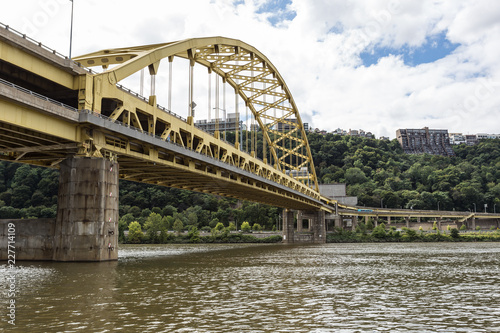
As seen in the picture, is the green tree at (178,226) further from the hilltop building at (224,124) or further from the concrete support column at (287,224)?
the hilltop building at (224,124)

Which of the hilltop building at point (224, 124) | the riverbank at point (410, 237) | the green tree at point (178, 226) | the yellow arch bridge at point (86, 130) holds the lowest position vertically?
the riverbank at point (410, 237)

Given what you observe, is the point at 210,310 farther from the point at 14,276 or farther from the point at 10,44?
the point at 10,44

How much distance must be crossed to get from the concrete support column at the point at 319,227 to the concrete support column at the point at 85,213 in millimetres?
74064

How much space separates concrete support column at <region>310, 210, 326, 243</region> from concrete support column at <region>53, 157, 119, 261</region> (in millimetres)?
74064

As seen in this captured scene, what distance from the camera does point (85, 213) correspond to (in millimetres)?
27953

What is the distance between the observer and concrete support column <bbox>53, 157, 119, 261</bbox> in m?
27.8

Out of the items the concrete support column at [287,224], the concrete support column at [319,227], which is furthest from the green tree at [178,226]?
the concrete support column at [319,227]

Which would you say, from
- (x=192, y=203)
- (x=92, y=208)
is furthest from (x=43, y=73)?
(x=192, y=203)

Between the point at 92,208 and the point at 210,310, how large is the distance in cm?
1625

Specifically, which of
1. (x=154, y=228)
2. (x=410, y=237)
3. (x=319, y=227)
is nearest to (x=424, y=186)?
(x=410, y=237)

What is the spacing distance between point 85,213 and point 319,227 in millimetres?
77015

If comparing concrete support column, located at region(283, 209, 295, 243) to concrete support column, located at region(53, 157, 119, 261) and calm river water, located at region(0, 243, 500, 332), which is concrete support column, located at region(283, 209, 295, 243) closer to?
concrete support column, located at region(53, 157, 119, 261)

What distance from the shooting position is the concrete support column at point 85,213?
91.2 ft

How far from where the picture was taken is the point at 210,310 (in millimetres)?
14117
